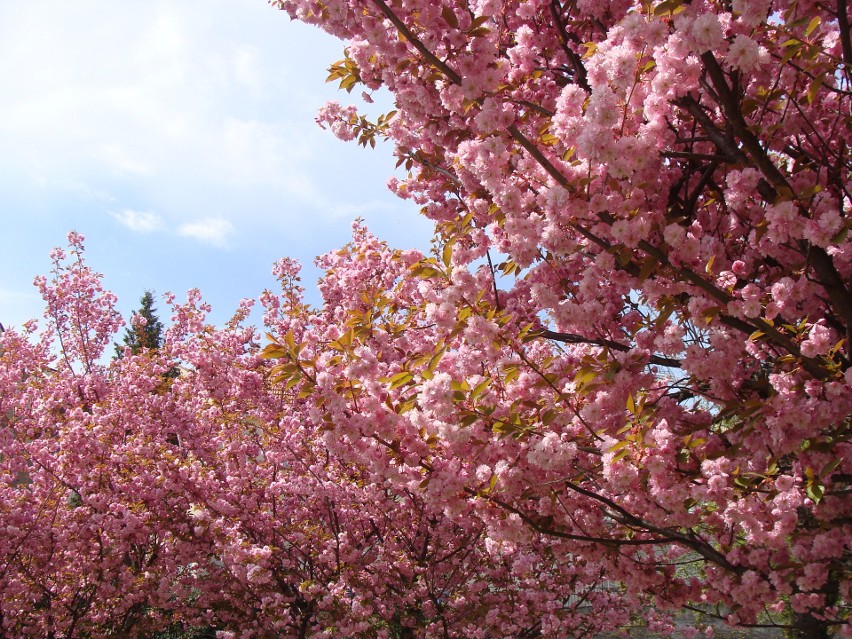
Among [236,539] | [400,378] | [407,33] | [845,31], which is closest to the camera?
[407,33]

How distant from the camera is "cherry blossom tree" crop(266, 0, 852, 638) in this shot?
7.50ft

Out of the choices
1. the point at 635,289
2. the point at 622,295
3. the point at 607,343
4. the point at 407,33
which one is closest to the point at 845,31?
the point at 635,289

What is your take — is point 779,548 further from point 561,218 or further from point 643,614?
point 643,614

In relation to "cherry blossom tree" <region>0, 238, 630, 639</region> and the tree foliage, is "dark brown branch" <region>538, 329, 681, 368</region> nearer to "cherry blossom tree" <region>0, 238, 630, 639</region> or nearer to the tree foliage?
the tree foliage

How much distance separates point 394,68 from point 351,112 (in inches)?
59.0

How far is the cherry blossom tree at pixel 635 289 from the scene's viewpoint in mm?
2285

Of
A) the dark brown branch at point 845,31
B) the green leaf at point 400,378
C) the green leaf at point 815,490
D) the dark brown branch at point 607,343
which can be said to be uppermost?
the dark brown branch at point 845,31

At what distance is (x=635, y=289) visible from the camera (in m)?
2.88

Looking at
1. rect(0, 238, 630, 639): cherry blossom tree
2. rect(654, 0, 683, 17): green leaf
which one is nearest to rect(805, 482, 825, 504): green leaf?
rect(654, 0, 683, 17): green leaf

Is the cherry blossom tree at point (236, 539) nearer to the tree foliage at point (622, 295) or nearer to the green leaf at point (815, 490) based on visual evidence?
the tree foliage at point (622, 295)

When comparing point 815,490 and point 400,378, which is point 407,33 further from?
point 815,490

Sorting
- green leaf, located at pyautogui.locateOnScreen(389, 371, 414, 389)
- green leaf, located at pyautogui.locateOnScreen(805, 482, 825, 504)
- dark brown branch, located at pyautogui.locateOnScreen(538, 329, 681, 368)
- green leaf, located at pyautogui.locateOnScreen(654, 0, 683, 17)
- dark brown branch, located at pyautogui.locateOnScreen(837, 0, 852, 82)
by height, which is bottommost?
green leaf, located at pyautogui.locateOnScreen(805, 482, 825, 504)

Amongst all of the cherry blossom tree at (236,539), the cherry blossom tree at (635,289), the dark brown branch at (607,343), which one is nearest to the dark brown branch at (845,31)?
the cherry blossom tree at (635,289)

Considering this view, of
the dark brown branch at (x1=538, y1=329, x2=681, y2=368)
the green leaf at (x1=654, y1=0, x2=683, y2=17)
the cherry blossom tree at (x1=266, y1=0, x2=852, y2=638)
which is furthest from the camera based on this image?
the dark brown branch at (x1=538, y1=329, x2=681, y2=368)
